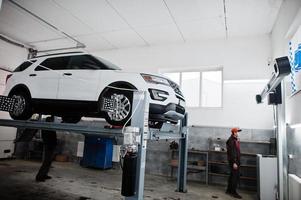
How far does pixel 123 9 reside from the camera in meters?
5.11

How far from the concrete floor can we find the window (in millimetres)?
2305

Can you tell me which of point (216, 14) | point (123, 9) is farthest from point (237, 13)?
point (123, 9)

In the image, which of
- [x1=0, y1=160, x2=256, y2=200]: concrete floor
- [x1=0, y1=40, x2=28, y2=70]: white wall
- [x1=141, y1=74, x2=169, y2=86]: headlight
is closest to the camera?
[x1=141, y1=74, x2=169, y2=86]: headlight

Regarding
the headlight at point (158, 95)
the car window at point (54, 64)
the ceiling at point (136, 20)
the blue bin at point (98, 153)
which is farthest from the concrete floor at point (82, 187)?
the ceiling at point (136, 20)

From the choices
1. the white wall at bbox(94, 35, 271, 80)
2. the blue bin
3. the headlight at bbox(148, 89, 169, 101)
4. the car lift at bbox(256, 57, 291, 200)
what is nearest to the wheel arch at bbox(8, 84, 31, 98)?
the headlight at bbox(148, 89, 169, 101)

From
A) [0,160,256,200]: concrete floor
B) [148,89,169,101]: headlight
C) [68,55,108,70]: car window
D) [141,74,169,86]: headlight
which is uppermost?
[68,55,108,70]: car window

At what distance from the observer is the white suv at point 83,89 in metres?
3.02

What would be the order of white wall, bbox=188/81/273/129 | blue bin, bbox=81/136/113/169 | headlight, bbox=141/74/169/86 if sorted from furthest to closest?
blue bin, bbox=81/136/113/169, white wall, bbox=188/81/273/129, headlight, bbox=141/74/169/86

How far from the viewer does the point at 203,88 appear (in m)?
6.29

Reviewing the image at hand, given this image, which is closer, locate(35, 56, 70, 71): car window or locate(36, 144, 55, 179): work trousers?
locate(35, 56, 70, 71): car window

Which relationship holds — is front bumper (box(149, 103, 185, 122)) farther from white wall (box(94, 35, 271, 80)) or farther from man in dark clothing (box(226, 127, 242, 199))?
white wall (box(94, 35, 271, 80))

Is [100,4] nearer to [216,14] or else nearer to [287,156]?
[216,14]

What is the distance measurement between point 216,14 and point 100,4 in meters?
2.80

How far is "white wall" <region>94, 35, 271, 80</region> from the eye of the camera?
5.73m
